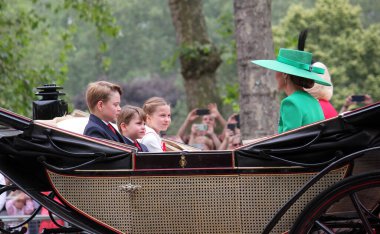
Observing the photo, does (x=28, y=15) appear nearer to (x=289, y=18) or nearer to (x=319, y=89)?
(x=319, y=89)

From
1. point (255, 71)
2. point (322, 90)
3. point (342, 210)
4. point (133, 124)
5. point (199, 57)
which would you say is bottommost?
point (342, 210)

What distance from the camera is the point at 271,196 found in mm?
4832

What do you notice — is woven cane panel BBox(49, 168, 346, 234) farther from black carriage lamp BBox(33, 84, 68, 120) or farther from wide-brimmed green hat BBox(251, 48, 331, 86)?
black carriage lamp BBox(33, 84, 68, 120)

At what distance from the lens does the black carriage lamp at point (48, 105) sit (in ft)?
21.0

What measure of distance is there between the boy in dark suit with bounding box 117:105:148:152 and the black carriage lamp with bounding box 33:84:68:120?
49 centimetres

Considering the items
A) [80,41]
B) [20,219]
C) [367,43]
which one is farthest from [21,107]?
[80,41]

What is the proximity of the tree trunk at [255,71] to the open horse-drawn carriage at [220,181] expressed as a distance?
4.63 metres

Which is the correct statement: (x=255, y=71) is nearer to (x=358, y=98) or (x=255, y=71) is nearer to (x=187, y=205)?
(x=358, y=98)

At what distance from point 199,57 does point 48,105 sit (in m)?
7.72

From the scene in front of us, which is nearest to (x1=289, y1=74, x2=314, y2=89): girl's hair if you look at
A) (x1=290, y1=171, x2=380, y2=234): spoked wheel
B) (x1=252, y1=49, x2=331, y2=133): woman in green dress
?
(x1=252, y1=49, x2=331, y2=133): woman in green dress

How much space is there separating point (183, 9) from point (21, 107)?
305 centimetres

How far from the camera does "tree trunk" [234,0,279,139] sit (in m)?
9.68

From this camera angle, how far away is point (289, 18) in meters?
34.5

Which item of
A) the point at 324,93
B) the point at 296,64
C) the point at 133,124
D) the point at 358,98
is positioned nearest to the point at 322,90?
the point at 324,93
